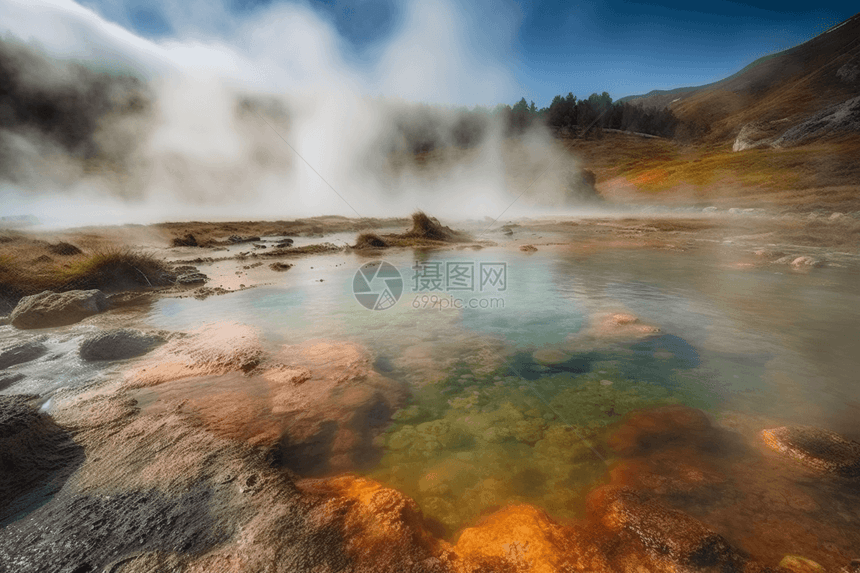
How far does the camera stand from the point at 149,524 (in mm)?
2273

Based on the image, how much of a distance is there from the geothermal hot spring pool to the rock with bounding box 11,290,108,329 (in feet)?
1.25

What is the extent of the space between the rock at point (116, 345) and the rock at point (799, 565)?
282 inches

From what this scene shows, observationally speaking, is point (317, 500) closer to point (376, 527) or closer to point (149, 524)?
point (376, 527)

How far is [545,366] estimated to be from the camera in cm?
494

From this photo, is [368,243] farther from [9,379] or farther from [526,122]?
[526,122]

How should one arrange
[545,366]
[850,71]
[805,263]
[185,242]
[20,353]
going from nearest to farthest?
1. [20,353]
2. [545,366]
3. [805,263]
4. [185,242]
5. [850,71]

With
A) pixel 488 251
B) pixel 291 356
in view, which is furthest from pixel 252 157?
pixel 291 356

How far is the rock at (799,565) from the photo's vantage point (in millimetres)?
2012

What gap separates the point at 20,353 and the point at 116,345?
113cm

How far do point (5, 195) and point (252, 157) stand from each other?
22573mm

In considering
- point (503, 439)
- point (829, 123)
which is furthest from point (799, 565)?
A: point (829, 123)

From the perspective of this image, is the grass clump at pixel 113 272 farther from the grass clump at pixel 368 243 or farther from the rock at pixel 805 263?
the rock at pixel 805 263

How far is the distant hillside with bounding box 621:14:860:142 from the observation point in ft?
178

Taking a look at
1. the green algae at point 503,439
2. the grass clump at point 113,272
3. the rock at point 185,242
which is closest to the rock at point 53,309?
the grass clump at point 113,272
